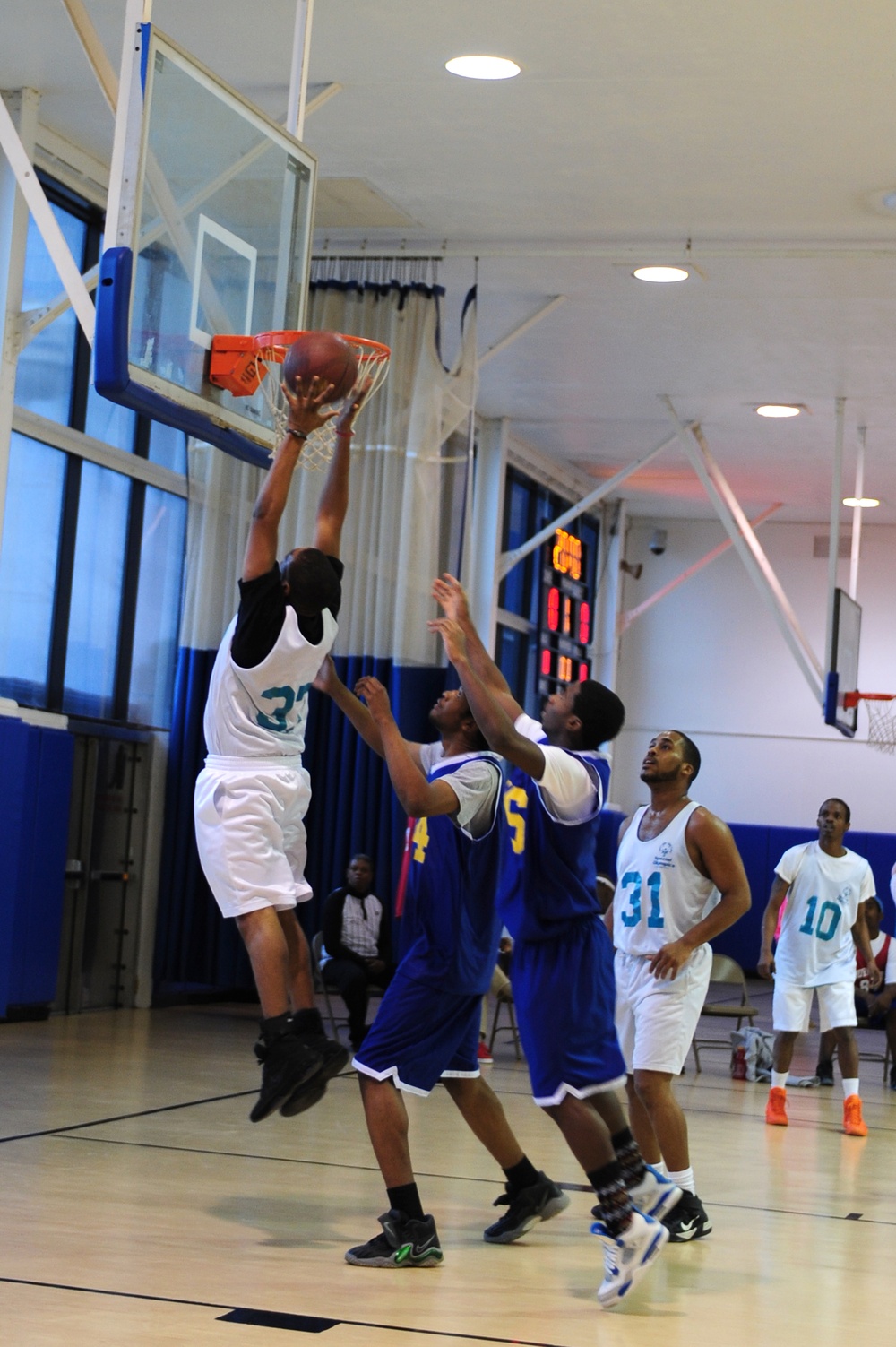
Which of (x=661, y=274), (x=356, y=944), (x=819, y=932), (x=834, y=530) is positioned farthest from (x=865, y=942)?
(x=661, y=274)

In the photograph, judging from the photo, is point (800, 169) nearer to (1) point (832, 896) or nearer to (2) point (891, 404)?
(1) point (832, 896)

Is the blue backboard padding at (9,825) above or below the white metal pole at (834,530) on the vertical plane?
below

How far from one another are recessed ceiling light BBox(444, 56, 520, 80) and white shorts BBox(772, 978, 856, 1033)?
5.19 meters

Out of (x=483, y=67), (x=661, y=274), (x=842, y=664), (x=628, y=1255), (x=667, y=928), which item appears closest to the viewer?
(x=628, y=1255)

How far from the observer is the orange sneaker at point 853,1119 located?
8609 millimetres

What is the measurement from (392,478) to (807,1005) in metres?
4.12

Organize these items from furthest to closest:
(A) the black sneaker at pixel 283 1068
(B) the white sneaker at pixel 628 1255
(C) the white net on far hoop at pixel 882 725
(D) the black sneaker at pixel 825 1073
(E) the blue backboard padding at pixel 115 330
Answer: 1. (C) the white net on far hoop at pixel 882 725
2. (D) the black sneaker at pixel 825 1073
3. (E) the blue backboard padding at pixel 115 330
4. (A) the black sneaker at pixel 283 1068
5. (B) the white sneaker at pixel 628 1255

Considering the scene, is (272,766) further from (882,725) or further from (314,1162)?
(882,725)

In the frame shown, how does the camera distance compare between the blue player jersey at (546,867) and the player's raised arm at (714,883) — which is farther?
the player's raised arm at (714,883)

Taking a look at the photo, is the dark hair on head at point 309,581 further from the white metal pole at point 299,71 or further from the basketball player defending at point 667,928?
the white metal pole at point 299,71

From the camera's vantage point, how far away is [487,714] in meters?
4.78

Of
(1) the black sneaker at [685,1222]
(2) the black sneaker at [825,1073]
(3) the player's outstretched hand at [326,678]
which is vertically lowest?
(2) the black sneaker at [825,1073]

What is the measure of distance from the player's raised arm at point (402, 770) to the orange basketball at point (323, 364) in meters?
0.90

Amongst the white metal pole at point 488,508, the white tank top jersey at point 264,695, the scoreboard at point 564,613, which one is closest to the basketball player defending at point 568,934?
the white tank top jersey at point 264,695
